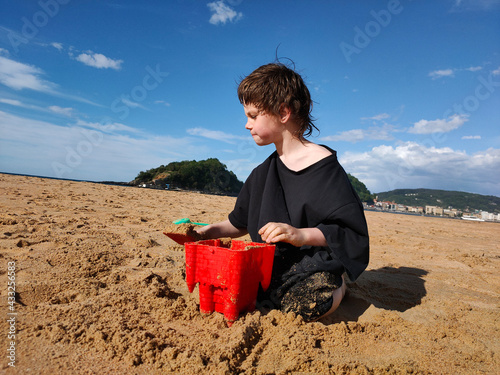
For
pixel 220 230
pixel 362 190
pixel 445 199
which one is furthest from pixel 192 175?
pixel 445 199

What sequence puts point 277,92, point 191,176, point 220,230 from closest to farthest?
point 277,92, point 220,230, point 191,176

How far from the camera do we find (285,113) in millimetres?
1722

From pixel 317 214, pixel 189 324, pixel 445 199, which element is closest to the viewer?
pixel 189 324

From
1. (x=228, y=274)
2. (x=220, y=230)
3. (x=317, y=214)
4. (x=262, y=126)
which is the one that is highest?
Result: (x=262, y=126)

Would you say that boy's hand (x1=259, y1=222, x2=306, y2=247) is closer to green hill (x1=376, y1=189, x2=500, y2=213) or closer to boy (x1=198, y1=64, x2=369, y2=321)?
boy (x1=198, y1=64, x2=369, y2=321)

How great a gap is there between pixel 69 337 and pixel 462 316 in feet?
7.33

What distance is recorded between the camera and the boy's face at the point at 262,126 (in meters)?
1.71

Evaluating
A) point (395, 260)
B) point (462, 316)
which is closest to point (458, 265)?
point (395, 260)

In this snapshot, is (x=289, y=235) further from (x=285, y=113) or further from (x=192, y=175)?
(x=192, y=175)

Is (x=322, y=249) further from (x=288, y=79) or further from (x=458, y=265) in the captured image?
(x=458, y=265)

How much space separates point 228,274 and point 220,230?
2.19ft

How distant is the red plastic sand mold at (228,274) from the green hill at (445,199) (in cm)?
4543

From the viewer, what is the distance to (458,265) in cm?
330

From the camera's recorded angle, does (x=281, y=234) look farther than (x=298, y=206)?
No
